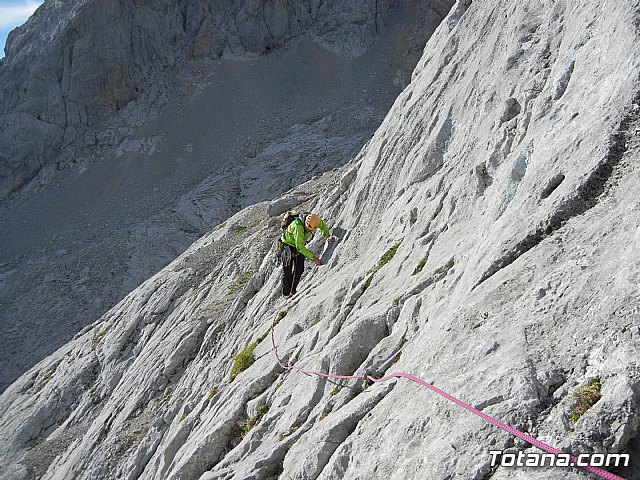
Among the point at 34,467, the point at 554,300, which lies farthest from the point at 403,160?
the point at 34,467

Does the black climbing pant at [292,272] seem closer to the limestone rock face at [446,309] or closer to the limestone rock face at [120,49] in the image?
the limestone rock face at [446,309]

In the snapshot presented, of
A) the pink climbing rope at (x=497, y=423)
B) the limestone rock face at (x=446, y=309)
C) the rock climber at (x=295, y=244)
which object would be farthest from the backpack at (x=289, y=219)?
the pink climbing rope at (x=497, y=423)

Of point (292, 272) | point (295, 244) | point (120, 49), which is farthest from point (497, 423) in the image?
point (120, 49)

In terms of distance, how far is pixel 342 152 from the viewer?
122ft

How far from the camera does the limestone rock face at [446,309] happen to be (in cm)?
493

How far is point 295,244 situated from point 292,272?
866 mm

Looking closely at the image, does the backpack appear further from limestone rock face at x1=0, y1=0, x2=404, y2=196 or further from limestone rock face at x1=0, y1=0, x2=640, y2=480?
limestone rock face at x1=0, y1=0, x2=404, y2=196

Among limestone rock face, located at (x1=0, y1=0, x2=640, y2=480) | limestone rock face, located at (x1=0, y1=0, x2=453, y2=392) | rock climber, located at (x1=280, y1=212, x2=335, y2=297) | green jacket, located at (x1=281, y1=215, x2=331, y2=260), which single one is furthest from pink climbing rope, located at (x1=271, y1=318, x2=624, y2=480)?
limestone rock face, located at (x1=0, y1=0, x2=453, y2=392)

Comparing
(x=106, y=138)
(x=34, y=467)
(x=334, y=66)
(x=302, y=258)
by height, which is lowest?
(x=34, y=467)

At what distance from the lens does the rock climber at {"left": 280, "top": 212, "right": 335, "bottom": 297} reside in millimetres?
14039

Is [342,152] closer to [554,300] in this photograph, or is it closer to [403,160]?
[403,160]

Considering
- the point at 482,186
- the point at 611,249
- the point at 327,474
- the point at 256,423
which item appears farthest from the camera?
the point at 256,423

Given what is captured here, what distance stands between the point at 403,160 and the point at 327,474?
30.3 ft

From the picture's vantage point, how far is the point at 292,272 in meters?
14.5
